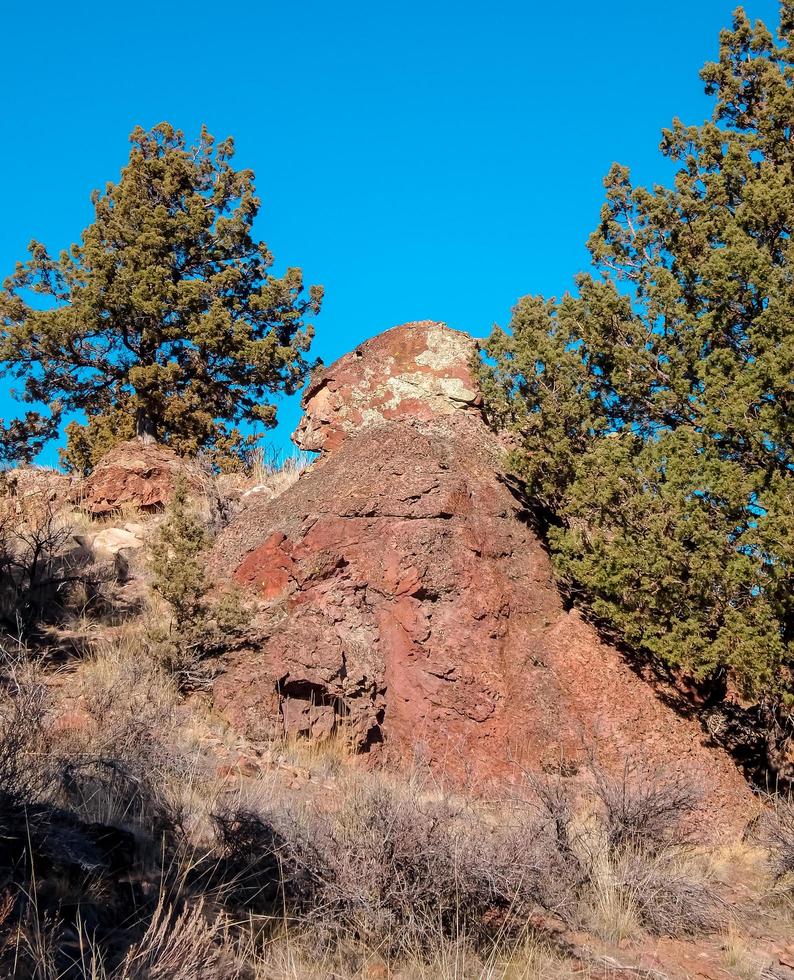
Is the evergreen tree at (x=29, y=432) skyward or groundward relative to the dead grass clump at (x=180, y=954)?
skyward

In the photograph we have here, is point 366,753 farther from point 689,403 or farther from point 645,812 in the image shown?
point 689,403

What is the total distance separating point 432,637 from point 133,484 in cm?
827

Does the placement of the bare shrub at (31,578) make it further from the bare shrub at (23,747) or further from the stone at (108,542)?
the bare shrub at (23,747)

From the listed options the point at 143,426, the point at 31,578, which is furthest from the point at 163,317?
the point at 31,578

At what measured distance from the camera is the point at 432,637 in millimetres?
7941

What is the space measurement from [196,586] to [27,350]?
1308 centimetres

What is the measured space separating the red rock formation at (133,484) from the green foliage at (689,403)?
22.5ft

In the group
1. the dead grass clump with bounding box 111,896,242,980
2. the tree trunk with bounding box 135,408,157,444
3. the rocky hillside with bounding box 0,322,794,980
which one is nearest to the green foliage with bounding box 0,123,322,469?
the tree trunk with bounding box 135,408,157,444

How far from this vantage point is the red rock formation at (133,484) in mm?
14500

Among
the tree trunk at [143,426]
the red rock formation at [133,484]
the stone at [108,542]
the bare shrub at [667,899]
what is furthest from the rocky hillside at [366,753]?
the tree trunk at [143,426]

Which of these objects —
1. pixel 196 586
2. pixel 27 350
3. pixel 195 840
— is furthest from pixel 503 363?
pixel 27 350

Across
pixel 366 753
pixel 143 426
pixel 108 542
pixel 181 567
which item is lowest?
pixel 366 753

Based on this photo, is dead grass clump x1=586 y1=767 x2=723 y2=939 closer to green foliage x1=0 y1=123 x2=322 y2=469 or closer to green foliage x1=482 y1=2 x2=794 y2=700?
green foliage x1=482 y1=2 x2=794 y2=700

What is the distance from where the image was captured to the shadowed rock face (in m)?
7.56
